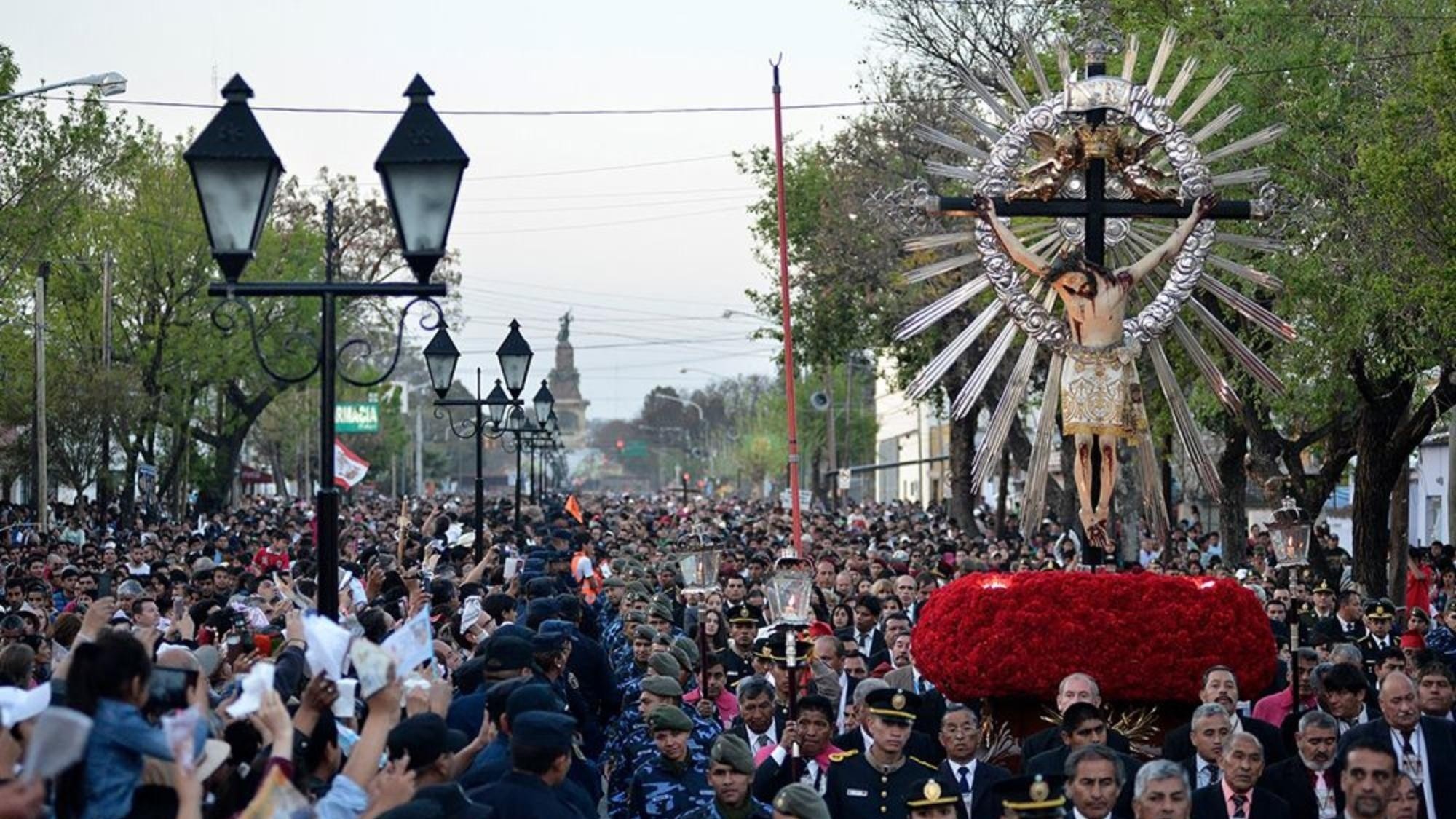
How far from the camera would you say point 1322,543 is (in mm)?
33812

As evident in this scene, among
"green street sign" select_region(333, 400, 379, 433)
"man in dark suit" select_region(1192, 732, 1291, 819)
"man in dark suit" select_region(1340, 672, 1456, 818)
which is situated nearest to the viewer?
"man in dark suit" select_region(1192, 732, 1291, 819)

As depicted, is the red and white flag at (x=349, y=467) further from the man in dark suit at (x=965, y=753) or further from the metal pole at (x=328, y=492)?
the metal pole at (x=328, y=492)

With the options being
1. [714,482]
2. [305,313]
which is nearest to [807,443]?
[305,313]

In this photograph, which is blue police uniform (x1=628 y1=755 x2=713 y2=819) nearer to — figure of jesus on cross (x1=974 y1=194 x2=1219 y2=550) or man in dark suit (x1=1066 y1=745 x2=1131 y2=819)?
man in dark suit (x1=1066 y1=745 x2=1131 y2=819)

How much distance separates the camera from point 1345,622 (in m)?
19.7

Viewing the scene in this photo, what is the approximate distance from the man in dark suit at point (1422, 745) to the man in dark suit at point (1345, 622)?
413 centimetres

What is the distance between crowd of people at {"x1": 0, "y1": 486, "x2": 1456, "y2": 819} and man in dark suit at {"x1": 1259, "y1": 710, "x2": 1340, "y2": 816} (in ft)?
0.04

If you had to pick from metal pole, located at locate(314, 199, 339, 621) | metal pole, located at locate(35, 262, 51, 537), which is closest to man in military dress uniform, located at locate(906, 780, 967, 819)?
metal pole, located at locate(314, 199, 339, 621)

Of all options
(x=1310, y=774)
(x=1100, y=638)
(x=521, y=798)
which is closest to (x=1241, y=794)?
(x=1310, y=774)

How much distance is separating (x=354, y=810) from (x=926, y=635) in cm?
796

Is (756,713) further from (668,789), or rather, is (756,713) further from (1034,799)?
(1034,799)

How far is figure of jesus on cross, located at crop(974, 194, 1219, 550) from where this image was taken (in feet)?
52.6

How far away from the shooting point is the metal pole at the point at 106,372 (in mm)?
50500

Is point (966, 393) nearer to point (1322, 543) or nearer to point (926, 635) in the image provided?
point (926, 635)
